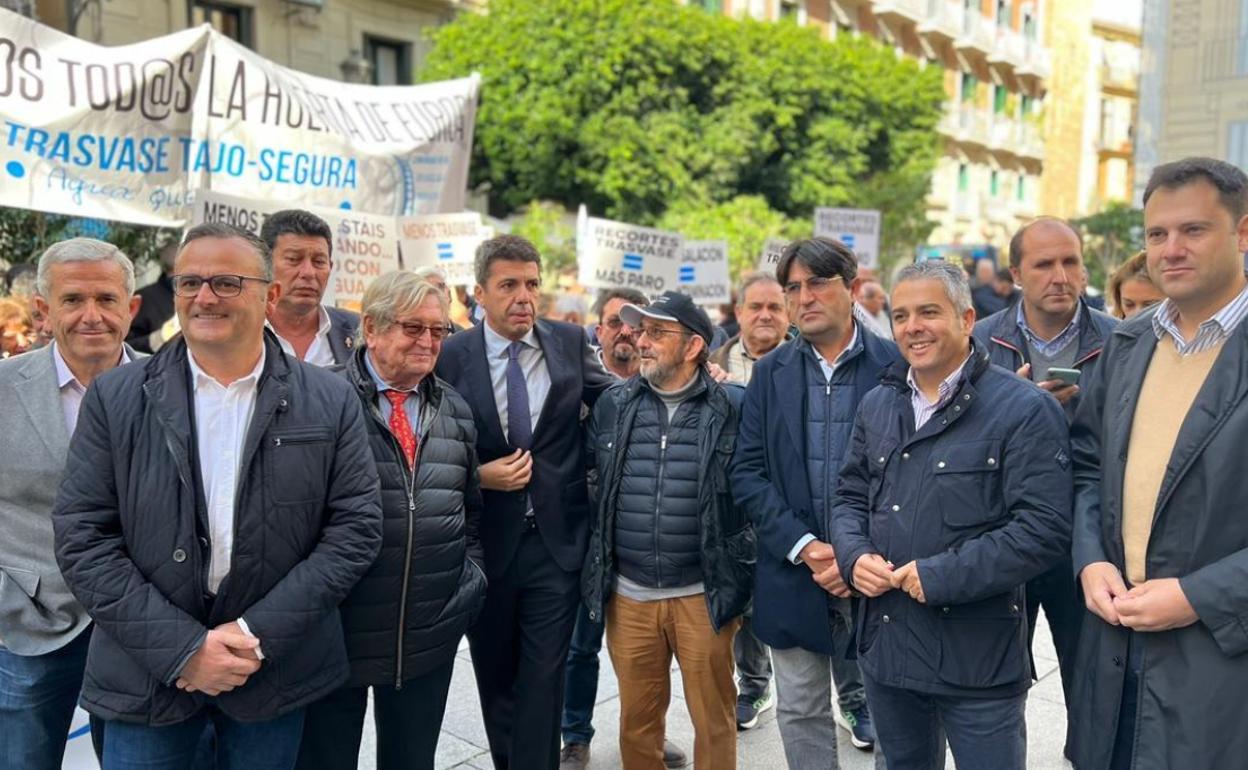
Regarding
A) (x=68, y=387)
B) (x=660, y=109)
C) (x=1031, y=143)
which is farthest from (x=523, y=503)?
(x=1031, y=143)

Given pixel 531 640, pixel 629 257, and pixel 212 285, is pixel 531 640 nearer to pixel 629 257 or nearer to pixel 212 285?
pixel 212 285

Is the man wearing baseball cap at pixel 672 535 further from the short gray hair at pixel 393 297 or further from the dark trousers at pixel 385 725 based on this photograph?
the short gray hair at pixel 393 297

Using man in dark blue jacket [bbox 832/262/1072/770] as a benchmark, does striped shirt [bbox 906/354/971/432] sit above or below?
above

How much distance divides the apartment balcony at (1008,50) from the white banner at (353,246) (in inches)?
1432

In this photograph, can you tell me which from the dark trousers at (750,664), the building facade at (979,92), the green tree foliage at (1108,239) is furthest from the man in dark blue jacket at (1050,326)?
the building facade at (979,92)

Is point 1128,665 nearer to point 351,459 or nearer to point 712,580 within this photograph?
point 712,580

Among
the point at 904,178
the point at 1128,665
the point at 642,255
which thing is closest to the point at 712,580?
the point at 1128,665

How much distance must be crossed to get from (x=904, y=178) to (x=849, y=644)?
22.2m

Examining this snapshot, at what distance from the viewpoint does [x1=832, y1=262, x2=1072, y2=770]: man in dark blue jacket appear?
281 cm

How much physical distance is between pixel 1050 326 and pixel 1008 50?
39870mm

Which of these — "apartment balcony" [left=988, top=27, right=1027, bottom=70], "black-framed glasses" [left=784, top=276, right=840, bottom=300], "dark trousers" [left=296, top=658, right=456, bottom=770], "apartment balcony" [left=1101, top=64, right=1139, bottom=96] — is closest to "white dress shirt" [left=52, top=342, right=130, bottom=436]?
"dark trousers" [left=296, top=658, right=456, bottom=770]

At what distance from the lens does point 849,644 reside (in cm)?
332

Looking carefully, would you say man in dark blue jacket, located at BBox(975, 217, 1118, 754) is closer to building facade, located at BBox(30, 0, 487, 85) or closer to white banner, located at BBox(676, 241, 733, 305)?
white banner, located at BBox(676, 241, 733, 305)

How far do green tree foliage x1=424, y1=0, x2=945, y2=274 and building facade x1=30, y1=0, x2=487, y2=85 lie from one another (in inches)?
27.9
